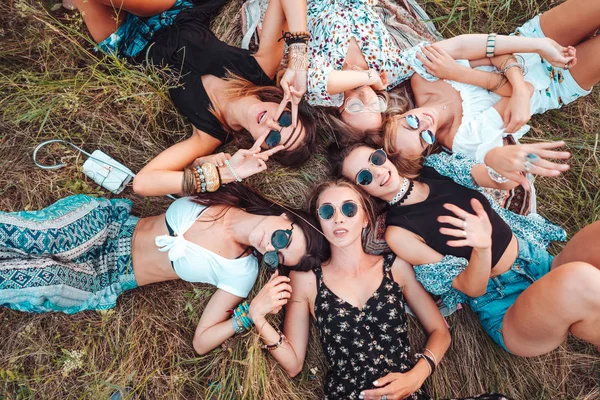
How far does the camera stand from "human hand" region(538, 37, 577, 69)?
3.54 metres

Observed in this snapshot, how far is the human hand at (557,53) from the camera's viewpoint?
139 inches

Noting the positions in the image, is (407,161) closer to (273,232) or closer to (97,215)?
(273,232)

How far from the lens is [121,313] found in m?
3.80

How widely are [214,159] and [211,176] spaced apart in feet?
0.68

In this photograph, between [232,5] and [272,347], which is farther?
[232,5]

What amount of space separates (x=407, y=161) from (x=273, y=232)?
124 centimetres

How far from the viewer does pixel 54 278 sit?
3312 millimetres

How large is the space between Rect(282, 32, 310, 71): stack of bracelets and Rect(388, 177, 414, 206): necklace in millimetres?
1219

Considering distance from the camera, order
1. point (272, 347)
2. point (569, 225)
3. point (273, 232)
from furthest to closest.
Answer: point (569, 225) → point (272, 347) → point (273, 232)

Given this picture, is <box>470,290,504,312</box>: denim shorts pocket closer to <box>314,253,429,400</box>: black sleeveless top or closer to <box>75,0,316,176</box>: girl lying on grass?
<box>314,253,429,400</box>: black sleeveless top

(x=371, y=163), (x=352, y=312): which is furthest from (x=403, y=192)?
(x=352, y=312)

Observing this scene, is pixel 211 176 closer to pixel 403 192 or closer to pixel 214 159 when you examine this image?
pixel 214 159

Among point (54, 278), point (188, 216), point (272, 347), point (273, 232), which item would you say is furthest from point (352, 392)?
point (54, 278)

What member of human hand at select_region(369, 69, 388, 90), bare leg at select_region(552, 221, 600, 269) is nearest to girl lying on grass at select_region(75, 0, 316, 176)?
human hand at select_region(369, 69, 388, 90)
